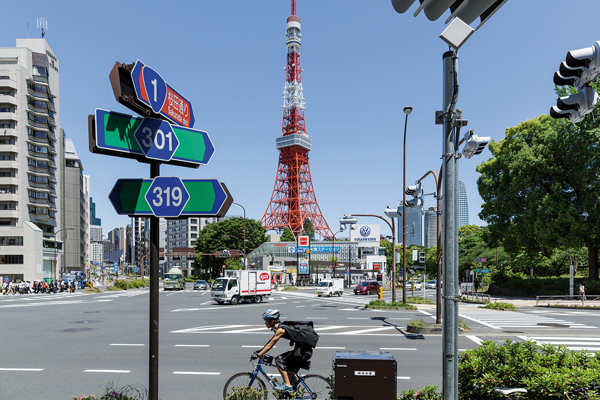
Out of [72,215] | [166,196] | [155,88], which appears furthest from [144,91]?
[72,215]

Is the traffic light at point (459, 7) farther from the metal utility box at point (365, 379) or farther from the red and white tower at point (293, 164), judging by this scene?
the red and white tower at point (293, 164)

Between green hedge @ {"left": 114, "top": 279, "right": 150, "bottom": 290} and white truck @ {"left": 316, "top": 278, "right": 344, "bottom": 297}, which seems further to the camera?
green hedge @ {"left": 114, "top": 279, "right": 150, "bottom": 290}

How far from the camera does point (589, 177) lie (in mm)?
33375

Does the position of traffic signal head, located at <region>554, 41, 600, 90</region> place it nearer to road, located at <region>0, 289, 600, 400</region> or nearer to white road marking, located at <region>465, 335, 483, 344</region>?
road, located at <region>0, 289, 600, 400</region>

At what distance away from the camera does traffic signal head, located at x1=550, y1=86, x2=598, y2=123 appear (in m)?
5.04

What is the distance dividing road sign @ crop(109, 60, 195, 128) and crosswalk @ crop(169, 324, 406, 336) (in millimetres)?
12391

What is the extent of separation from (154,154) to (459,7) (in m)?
3.29

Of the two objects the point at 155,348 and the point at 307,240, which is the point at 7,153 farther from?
the point at 155,348

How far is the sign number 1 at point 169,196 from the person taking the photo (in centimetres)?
466

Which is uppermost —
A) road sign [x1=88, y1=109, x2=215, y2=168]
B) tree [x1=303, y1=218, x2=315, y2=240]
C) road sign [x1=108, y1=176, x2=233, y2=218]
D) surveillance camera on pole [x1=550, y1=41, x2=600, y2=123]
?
surveillance camera on pole [x1=550, y1=41, x2=600, y2=123]

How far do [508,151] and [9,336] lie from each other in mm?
41371

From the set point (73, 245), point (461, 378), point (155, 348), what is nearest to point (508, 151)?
point (461, 378)

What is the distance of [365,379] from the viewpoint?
5.05 meters

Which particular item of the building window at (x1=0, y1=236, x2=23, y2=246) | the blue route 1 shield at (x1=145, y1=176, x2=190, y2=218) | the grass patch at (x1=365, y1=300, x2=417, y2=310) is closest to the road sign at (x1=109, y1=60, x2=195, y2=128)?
the blue route 1 shield at (x1=145, y1=176, x2=190, y2=218)
